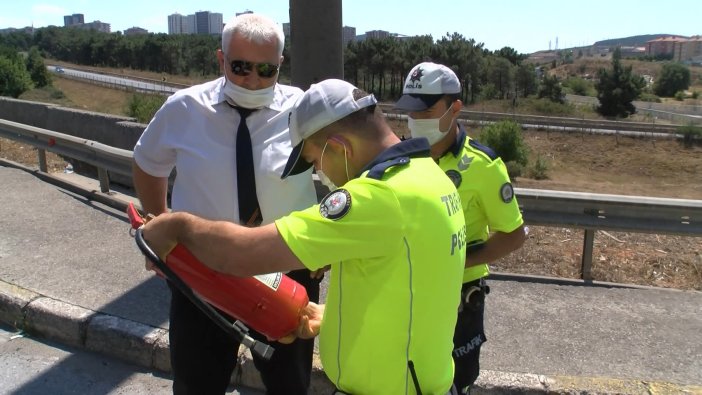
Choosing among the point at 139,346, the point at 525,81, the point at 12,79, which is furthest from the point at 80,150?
the point at 525,81

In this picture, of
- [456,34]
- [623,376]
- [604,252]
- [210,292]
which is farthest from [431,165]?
[456,34]

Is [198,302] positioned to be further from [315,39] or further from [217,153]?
[315,39]

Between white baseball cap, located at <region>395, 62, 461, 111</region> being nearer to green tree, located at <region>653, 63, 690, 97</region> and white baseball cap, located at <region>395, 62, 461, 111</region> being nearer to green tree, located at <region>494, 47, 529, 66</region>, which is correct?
green tree, located at <region>494, 47, 529, 66</region>

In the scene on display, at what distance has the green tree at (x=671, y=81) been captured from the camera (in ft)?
381

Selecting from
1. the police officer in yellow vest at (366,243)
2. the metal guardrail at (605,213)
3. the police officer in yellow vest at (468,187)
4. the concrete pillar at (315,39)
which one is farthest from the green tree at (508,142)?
the police officer in yellow vest at (366,243)

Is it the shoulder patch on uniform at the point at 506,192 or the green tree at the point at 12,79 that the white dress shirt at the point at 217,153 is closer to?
the shoulder patch on uniform at the point at 506,192

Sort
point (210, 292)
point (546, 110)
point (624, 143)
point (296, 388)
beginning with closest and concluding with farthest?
point (210, 292) < point (296, 388) < point (624, 143) < point (546, 110)

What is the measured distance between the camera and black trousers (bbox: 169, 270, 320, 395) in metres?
2.59

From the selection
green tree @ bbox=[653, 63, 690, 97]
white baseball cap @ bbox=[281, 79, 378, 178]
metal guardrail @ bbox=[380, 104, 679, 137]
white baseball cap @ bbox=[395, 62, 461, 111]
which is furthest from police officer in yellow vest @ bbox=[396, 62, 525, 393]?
green tree @ bbox=[653, 63, 690, 97]

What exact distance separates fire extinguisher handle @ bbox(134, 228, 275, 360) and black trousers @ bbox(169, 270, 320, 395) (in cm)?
50

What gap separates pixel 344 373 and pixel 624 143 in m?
56.3

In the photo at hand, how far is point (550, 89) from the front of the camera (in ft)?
279

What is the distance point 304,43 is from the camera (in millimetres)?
4488

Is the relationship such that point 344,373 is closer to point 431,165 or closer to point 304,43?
point 431,165
